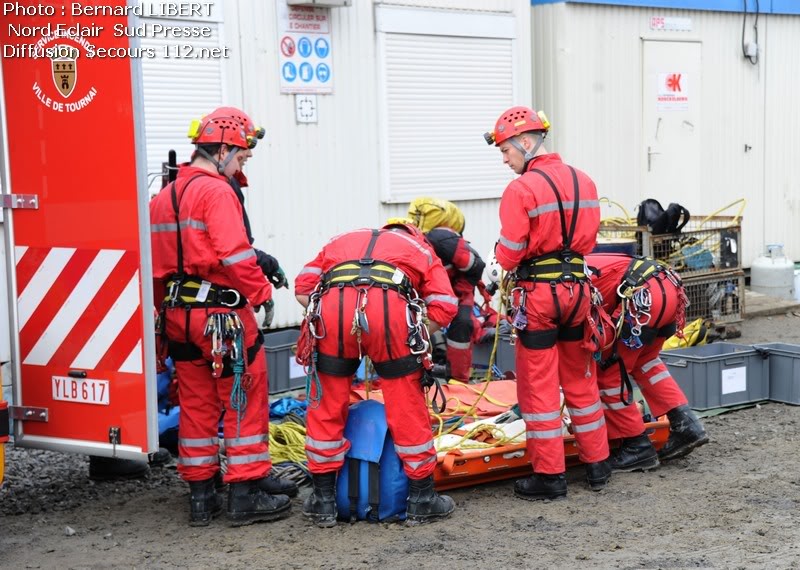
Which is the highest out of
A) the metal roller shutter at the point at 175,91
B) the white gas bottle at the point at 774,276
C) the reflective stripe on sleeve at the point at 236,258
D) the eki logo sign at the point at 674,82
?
the eki logo sign at the point at 674,82

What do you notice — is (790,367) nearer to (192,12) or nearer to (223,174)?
(223,174)

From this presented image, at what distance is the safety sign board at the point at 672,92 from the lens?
13414 millimetres

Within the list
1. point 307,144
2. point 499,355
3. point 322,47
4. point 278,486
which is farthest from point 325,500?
point 322,47

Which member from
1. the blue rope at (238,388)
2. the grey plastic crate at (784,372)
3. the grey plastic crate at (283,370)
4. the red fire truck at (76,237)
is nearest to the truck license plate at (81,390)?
the red fire truck at (76,237)

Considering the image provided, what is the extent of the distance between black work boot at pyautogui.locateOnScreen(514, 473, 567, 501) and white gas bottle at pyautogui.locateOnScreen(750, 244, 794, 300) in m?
7.98

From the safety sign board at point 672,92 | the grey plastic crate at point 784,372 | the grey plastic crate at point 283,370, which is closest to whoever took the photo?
the grey plastic crate at point 784,372

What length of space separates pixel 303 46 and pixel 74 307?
212 inches

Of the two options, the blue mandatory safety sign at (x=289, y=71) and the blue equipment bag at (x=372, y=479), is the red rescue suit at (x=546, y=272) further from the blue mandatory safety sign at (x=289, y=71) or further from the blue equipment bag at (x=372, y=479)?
the blue mandatory safety sign at (x=289, y=71)

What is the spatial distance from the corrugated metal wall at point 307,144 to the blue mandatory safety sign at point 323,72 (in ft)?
0.32

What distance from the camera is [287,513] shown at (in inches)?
241

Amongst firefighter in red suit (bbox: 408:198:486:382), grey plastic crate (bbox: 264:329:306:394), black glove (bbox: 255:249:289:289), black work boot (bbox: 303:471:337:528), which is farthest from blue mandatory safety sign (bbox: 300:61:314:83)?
black work boot (bbox: 303:471:337:528)

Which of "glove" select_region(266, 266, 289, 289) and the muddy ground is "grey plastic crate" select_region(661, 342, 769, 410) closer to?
the muddy ground

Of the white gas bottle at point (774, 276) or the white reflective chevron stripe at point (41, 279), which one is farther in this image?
the white gas bottle at point (774, 276)

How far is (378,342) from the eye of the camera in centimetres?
571
